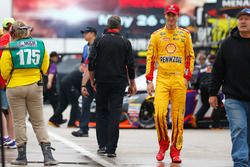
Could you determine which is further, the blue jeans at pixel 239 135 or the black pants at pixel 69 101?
the black pants at pixel 69 101

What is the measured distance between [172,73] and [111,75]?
90 cm

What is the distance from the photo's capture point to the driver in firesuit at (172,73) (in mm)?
11594

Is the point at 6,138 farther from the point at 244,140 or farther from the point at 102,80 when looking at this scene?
the point at 244,140

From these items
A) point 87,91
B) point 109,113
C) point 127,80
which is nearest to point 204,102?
point 87,91

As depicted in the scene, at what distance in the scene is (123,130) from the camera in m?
17.8

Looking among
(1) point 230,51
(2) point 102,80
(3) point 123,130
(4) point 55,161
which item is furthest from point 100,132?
(3) point 123,130

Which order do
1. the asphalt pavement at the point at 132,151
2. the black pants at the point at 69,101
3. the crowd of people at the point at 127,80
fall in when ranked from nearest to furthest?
the crowd of people at the point at 127,80, the asphalt pavement at the point at 132,151, the black pants at the point at 69,101

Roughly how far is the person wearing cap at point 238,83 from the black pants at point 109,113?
2372mm

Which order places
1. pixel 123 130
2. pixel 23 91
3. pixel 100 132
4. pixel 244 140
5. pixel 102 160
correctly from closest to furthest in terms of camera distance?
pixel 244 140, pixel 23 91, pixel 102 160, pixel 100 132, pixel 123 130

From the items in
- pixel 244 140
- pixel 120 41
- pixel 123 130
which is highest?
pixel 120 41

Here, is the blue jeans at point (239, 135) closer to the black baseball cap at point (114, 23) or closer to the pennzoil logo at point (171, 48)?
the pennzoil logo at point (171, 48)

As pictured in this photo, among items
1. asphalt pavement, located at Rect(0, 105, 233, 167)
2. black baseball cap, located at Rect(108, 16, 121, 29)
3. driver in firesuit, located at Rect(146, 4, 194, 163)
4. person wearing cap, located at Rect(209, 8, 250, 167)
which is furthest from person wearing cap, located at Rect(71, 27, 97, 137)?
person wearing cap, located at Rect(209, 8, 250, 167)

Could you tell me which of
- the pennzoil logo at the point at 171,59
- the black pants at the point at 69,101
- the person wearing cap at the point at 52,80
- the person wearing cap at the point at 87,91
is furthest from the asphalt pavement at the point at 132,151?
the person wearing cap at the point at 52,80

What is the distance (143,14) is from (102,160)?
93.8 feet
